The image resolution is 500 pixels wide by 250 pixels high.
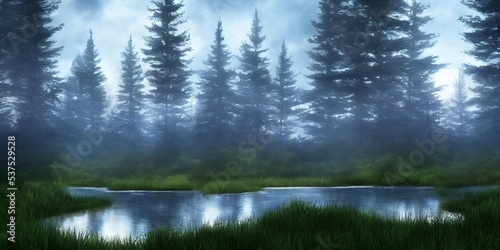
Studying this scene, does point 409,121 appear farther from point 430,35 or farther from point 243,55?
point 243,55

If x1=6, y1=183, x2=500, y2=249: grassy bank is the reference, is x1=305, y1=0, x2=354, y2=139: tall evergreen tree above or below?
above

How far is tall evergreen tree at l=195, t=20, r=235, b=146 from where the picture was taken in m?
38.9

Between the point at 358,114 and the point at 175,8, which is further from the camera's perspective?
the point at 175,8

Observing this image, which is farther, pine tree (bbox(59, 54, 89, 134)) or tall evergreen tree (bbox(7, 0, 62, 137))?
pine tree (bbox(59, 54, 89, 134))

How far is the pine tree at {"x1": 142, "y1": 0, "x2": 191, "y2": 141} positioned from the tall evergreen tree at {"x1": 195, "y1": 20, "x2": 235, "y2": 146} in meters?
1.84

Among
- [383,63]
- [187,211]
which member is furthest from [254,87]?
[187,211]

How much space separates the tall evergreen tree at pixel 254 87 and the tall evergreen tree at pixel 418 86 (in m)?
11.6

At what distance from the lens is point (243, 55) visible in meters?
44.4

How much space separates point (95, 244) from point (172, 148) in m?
30.5

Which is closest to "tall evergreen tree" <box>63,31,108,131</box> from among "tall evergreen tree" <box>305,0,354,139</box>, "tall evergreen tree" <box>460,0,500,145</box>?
"tall evergreen tree" <box>305,0,354,139</box>

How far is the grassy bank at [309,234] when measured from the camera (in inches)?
214

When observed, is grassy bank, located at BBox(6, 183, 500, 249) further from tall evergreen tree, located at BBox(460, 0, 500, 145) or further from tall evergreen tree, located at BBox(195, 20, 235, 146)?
tall evergreen tree, located at BBox(195, 20, 235, 146)

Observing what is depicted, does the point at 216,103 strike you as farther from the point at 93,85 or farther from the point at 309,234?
the point at 309,234

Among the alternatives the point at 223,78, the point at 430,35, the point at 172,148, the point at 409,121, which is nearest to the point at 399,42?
the point at 409,121
